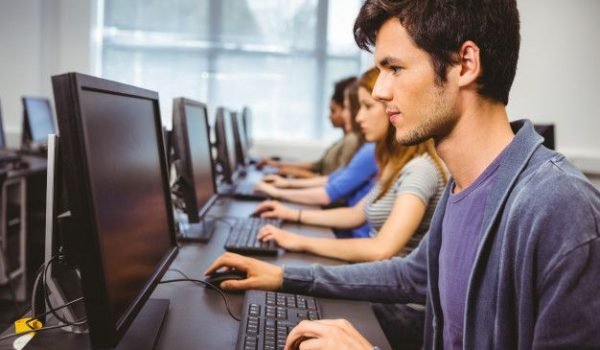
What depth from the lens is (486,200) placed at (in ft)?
2.86

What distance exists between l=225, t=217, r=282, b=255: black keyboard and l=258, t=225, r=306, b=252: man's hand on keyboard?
0.02 meters

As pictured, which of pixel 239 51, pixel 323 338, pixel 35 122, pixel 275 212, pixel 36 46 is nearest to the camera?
pixel 323 338

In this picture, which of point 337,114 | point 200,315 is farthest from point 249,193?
point 337,114

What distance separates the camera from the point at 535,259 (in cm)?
70

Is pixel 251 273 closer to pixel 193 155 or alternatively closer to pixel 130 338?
pixel 130 338

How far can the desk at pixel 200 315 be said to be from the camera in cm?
88

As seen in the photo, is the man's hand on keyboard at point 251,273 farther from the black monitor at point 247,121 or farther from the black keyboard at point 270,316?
the black monitor at point 247,121

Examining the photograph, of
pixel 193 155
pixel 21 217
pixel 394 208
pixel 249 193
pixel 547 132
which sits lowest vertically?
pixel 21 217

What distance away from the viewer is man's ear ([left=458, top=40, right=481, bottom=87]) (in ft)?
2.90

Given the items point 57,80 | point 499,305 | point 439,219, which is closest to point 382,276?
point 439,219

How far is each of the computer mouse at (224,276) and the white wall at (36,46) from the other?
4103 mm

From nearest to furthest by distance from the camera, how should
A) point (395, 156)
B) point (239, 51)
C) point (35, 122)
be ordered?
1. point (395, 156)
2. point (35, 122)
3. point (239, 51)

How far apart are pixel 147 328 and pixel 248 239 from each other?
2.41 feet

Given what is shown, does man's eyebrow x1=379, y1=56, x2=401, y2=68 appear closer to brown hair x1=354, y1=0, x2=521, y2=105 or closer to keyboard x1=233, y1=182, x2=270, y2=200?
brown hair x1=354, y1=0, x2=521, y2=105
